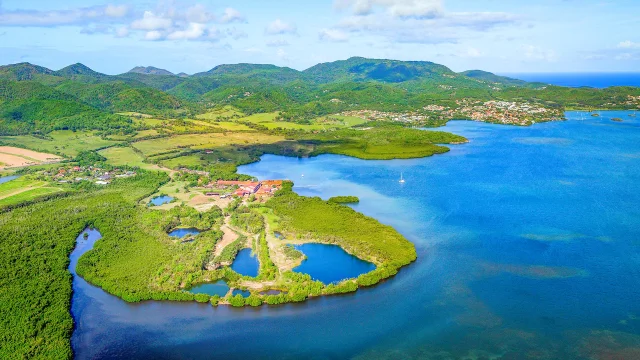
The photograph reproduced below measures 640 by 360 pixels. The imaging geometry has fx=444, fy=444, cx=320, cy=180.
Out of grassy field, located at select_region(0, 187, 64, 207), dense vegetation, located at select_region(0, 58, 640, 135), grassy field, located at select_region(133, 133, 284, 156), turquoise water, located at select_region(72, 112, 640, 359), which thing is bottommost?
turquoise water, located at select_region(72, 112, 640, 359)

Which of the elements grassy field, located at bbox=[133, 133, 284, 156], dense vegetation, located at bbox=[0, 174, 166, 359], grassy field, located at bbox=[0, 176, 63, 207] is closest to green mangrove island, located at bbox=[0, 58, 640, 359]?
dense vegetation, located at bbox=[0, 174, 166, 359]

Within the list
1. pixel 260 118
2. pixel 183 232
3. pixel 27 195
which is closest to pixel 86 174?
pixel 27 195

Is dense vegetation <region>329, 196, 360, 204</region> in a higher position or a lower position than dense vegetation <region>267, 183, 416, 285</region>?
higher

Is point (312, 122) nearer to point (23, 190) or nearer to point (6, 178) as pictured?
point (6, 178)

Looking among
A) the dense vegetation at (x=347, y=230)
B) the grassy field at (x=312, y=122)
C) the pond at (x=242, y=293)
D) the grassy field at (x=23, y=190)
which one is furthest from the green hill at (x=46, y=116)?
the pond at (x=242, y=293)

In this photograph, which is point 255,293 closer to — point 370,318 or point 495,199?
point 370,318

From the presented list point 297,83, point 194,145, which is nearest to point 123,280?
point 194,145

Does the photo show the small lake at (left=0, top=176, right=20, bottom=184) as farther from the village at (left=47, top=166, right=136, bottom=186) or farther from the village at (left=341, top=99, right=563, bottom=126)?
the village at (left=341, top=99, right=563, bottom=126)
